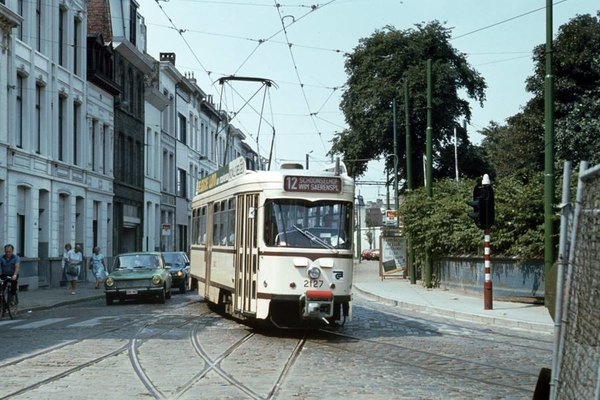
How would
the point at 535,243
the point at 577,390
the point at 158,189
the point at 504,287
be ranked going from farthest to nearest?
the point at 158,189, the point at 504,287, the point at 535,243, the point at 577,390

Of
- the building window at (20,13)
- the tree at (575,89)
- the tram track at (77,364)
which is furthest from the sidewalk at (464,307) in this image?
the building window at (20,13)

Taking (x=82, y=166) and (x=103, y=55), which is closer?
(x=82, y=166)

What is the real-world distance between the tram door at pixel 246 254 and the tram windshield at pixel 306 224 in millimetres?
386

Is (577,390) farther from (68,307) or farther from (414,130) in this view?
(414,130)

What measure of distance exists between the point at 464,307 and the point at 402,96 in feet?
105

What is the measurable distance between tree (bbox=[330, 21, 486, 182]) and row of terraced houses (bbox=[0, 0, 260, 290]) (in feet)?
32.2

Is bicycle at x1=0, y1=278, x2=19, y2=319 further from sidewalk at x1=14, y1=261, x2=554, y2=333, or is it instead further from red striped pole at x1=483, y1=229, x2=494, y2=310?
red striped pole at x1=483, y1=229, x2=494, y2=310

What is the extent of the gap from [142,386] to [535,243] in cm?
1453

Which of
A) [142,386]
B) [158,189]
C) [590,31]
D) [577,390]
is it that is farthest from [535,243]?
[158,189]

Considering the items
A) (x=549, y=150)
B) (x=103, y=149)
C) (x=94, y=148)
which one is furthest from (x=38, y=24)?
(x=549, y=150)

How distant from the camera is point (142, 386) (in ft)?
32.6

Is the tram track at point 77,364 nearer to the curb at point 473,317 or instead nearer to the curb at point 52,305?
the curb at point 473,317

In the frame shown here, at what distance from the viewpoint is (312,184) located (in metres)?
15.9

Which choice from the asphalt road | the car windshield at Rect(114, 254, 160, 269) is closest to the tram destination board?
the asphalt road
